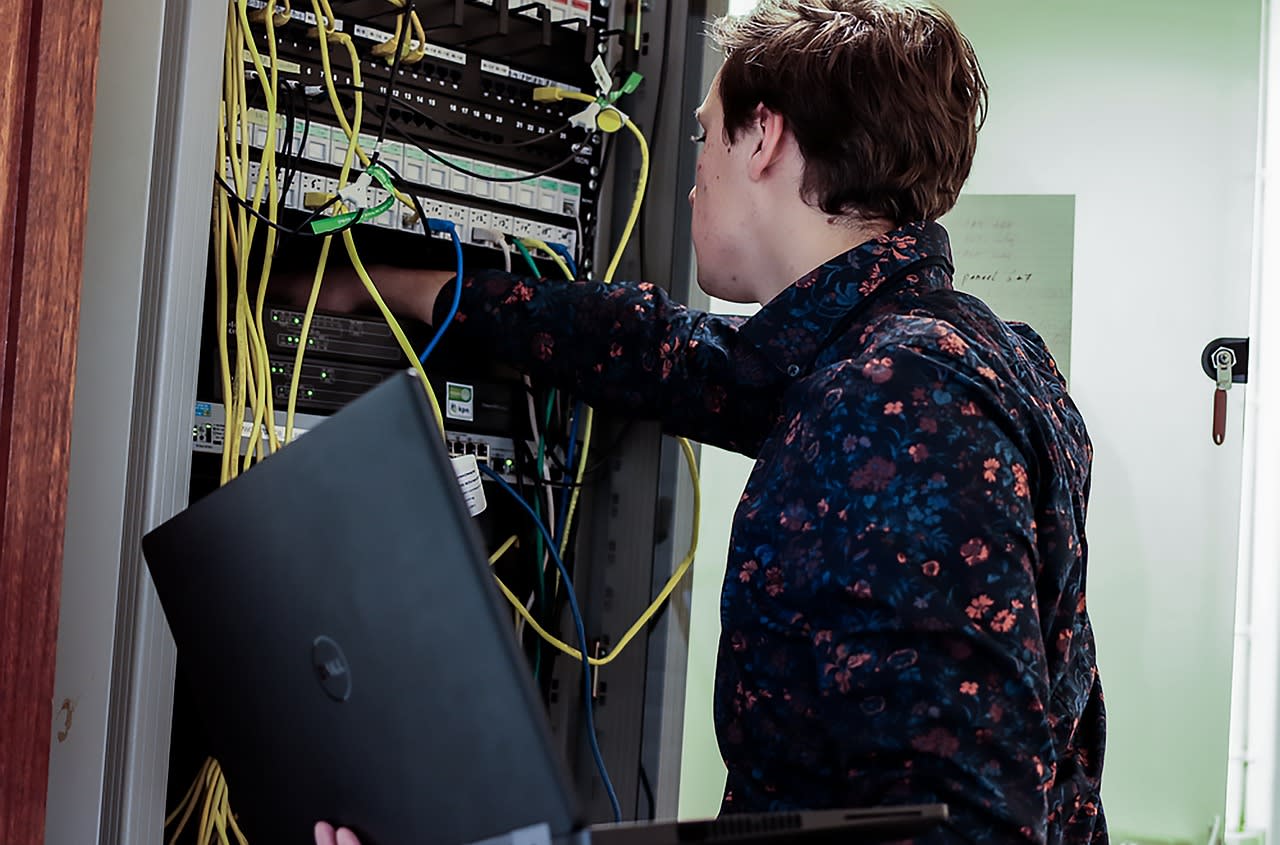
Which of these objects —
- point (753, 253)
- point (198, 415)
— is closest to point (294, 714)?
point (198, 415)

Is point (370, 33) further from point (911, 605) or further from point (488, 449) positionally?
point (911, 605)

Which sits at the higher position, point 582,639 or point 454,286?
point 454,286

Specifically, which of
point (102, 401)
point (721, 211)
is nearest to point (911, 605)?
point (721, 211)

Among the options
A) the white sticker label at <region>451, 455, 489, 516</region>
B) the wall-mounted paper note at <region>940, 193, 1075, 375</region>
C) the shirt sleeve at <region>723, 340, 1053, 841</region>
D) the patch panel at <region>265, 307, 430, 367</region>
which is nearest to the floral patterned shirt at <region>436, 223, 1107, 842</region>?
the shirt sleeve at <region>723, 340, 1053, 841</region>

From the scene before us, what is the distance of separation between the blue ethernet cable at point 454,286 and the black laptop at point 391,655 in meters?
0.56

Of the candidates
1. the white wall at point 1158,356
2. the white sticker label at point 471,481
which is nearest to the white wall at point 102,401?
the white sticker label at point 471,481

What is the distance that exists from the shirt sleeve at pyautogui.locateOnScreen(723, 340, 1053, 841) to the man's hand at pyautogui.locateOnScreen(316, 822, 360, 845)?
0.36 meters

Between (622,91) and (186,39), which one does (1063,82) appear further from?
(186,39)

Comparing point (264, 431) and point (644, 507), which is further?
point (644, 507)

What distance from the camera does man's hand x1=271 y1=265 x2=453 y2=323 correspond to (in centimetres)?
142

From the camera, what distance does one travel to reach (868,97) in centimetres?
123

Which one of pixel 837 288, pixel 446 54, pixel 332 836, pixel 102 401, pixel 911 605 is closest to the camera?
pixel 332 836

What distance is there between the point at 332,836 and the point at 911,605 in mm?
423

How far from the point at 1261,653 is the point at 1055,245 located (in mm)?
746
